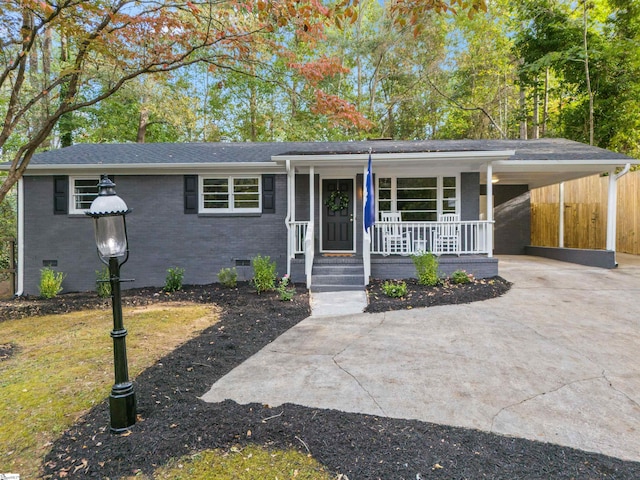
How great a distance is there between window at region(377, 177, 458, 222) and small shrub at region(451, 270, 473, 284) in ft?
7.21

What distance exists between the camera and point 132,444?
2.38 metres

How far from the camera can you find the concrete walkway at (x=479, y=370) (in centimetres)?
275

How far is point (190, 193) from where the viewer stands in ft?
30.6

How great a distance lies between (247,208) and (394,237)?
369cm

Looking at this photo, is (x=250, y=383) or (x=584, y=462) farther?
(x=250, y=383)

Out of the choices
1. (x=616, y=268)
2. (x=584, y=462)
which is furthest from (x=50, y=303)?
(x=616, y=268)

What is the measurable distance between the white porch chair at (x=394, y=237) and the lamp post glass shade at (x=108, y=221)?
647cm

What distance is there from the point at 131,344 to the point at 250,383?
6.57 ft

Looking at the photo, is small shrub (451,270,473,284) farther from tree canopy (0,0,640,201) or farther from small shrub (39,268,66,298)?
small shrub (39,268,66,298)

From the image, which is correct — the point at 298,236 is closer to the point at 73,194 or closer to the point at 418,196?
the point at 418,196

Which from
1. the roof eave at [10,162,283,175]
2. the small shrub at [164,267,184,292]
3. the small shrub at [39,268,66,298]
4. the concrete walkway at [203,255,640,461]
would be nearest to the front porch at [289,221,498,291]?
the roof eave at [10,162,283,175]

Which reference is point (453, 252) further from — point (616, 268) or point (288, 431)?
point (288, 431)

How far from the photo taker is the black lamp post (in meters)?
2.58

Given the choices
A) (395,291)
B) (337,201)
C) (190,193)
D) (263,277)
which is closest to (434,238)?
(395,291)
